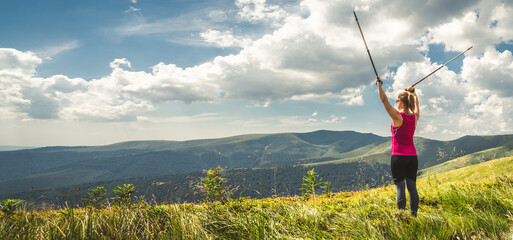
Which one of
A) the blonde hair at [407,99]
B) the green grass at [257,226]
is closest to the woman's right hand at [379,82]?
the blonde hair at [407,99]

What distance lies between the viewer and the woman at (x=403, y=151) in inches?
215

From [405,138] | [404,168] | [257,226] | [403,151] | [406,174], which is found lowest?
[257,226]

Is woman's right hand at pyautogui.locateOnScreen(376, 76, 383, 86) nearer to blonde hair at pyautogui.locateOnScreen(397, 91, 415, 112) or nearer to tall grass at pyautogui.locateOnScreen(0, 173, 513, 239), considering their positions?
blonde hair at pyautogui.locateOnScreen(397, 91, 415, 112)

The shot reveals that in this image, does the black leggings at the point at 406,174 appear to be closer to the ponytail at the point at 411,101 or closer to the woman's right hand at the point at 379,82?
the ponytail at the point at 411,101

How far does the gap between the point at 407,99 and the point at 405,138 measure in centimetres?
93

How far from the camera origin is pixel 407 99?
5848 mm

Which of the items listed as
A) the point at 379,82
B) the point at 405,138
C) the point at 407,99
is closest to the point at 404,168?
the point at 405,138

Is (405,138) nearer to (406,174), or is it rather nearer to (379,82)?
(406,174)

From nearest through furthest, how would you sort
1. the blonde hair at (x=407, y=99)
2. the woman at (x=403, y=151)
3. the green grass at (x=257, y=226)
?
the green grass at (x=257, y=226) → the woman at (x=403, y=151) → the blonde hair at (x=407, y=99)

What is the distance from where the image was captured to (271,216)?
202 inches

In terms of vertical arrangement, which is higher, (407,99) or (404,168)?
(407,99)

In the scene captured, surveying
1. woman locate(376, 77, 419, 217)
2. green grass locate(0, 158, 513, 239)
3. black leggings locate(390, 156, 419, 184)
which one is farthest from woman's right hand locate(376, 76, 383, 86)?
green grass locate(0, 158, 513, 239)

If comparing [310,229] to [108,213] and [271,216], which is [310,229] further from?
[108,213]

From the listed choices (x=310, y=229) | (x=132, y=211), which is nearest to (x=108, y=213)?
(x=132, y=211)
